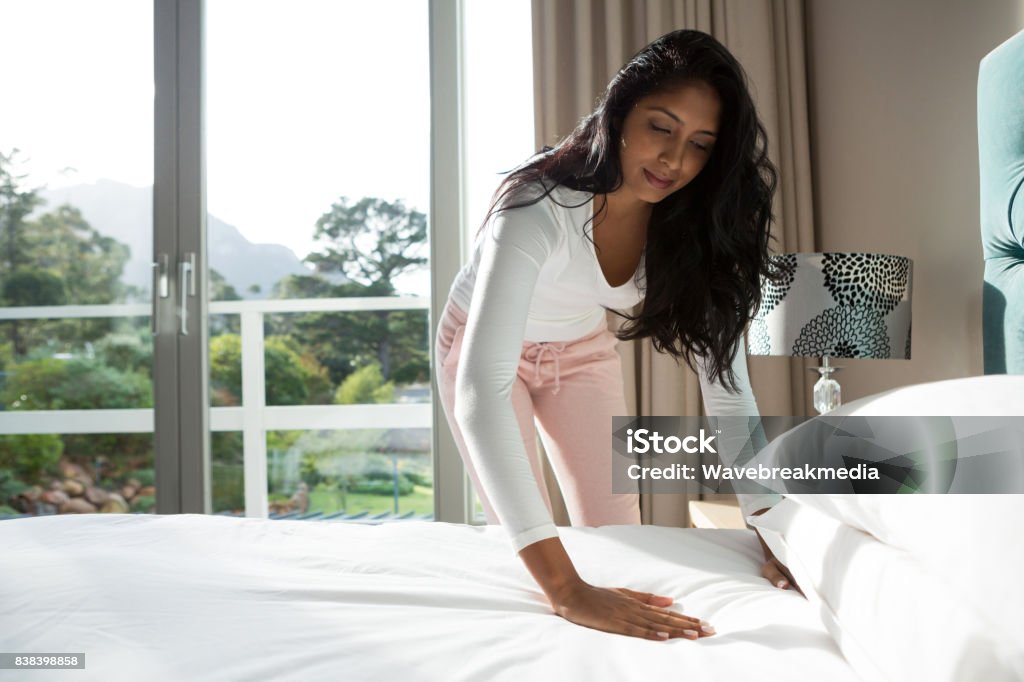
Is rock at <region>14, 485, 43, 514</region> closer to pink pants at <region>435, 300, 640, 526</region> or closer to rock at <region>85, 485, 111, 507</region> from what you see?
rock at <region>85, 485, 111, 507</region>

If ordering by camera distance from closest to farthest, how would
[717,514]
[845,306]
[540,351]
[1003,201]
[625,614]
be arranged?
[625,614]
[1003,201]
[540,351]
[845,306]
[717,514]

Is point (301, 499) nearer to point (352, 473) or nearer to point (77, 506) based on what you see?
point (352, 473)

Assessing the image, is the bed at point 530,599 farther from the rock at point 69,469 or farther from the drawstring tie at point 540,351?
the rock at point 69,469

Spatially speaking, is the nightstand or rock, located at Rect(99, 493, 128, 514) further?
rock, located at Rect(99, 493, 128, 514)

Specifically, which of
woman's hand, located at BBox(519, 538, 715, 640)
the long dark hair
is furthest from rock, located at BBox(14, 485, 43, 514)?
woman's hand, located at BBox(519, 538, 715, 640)

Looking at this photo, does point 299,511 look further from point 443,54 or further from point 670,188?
point 670,188

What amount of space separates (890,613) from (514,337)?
60 centimetres

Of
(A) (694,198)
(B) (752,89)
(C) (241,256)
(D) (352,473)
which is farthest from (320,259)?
(A) (694,198)

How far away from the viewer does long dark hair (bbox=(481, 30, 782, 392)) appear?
4.17 ft

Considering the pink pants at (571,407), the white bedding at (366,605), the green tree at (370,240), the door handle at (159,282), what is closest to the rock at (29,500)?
the door handle at (159,282)

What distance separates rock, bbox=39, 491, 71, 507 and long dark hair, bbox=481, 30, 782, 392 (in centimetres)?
256

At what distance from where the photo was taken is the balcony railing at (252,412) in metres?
2.95

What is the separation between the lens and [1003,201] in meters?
1.39

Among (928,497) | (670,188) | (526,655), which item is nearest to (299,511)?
(670,188)
